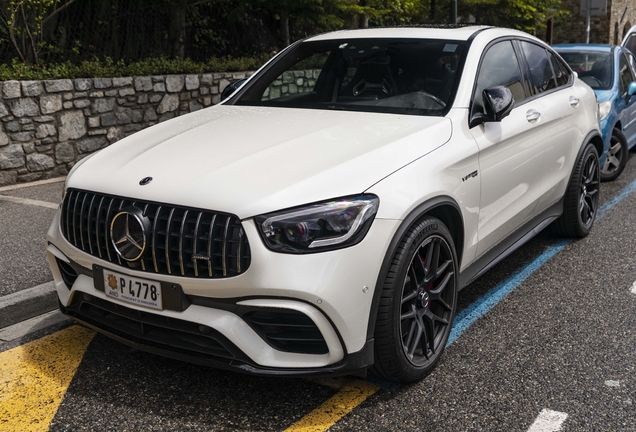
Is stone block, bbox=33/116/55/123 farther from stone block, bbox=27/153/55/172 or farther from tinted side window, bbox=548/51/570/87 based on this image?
tinted side window, bbox=548/51/570/87

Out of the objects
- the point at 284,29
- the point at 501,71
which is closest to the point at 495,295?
the point at 501,71

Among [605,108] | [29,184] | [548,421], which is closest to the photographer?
[548,421]

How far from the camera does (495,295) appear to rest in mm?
4699

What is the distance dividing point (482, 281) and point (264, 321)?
2444mm

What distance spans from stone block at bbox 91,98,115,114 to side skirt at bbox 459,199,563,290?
595 centimetres

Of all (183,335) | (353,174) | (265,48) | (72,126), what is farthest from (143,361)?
(265,48)

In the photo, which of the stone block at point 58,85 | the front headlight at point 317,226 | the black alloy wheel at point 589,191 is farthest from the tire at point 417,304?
the stone block at point 58,85

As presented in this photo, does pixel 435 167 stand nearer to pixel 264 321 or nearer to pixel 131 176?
pixel 264 321

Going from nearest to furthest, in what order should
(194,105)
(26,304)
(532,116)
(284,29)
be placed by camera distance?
(26,304) < (532,116) < (194,105) < (284,29)

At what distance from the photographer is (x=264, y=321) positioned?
298 centimetres

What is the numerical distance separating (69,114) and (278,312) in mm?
6691

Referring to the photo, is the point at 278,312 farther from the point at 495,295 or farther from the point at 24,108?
the point at 24,108

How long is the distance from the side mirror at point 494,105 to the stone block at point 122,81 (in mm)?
6300

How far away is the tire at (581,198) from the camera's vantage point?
18.3 feet
